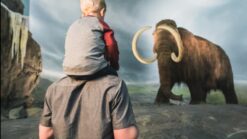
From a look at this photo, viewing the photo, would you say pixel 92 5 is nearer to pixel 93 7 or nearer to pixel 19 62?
pixel 93 7

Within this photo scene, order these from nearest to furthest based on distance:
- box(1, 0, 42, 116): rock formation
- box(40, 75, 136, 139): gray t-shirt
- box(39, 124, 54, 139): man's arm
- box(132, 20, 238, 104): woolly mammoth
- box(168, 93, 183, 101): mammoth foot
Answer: box(40, 75, 136, 139): gray t-shirt, box(39, 124, 54, 139): man's arm, box(1, 0, 42, 116): rock formation, box(168, 93, 183, 101): mammoth foot, box(132, 20, 238, 104): woolly mammoth

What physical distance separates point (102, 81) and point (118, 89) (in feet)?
0.25

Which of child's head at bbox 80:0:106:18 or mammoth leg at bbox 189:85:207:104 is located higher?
child's head at bbox 80:0:106:18

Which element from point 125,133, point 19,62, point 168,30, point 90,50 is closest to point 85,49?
point 90,50

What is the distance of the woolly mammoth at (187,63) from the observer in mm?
5074

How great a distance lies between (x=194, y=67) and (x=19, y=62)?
1.95m

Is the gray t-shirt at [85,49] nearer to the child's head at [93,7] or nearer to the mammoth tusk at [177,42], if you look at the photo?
the child's head at [93,7]

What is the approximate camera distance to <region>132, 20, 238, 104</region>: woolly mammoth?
5.07m


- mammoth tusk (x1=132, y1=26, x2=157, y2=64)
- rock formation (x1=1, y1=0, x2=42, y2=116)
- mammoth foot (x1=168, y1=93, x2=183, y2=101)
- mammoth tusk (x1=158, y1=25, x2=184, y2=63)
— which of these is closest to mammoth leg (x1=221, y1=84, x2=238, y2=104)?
mammoth foot (x1=168, y1=93, x2=183, y2=101)

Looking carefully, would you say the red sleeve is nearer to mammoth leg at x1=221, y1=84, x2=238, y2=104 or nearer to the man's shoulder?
the man's shoulder

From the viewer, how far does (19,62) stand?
4.56 meters

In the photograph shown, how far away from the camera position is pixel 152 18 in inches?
202

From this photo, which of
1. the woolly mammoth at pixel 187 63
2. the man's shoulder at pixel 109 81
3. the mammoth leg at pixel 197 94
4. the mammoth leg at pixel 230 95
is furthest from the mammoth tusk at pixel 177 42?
the man's shoulder at pixel 109 81

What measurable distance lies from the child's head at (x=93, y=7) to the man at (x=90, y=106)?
0.29 ft
